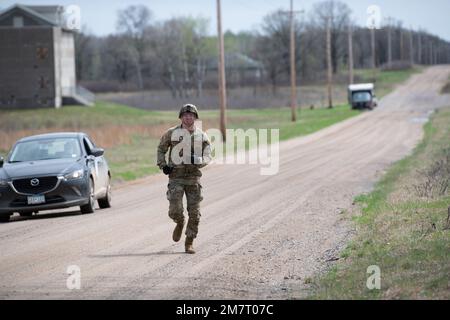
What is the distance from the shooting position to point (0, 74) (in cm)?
9788

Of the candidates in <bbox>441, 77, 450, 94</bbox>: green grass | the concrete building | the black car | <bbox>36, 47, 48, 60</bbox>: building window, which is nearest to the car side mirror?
the black car

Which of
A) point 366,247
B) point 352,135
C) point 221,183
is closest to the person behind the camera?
point 366,247

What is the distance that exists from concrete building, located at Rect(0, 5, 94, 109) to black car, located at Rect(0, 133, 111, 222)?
78.9 meters

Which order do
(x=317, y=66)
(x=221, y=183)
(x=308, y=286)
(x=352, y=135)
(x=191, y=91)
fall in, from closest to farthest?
(x=308, y=286), (x=221, y=183), (x=352, y=135), (x=191, y=91), (x=317, y=66)

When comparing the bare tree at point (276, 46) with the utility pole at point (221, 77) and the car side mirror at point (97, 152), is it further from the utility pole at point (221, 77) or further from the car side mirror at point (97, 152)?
the car side mirror at point (97, 152)

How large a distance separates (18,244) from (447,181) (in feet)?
29.9

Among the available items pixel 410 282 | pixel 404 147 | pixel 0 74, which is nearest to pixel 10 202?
pixel 410 282

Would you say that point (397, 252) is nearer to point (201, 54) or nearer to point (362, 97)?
point (362, 97)

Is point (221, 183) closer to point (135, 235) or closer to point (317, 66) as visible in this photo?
point (135, 235)

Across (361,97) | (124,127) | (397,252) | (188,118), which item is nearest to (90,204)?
(188,118)

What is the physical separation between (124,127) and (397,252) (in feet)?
154

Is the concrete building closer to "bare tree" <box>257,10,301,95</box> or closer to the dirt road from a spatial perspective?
"bare tree" <box>257,10,301,95</box>

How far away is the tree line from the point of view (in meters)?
144

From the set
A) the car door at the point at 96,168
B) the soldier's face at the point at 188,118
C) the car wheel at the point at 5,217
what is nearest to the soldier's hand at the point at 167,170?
the soldier's face at the point at 188,118
